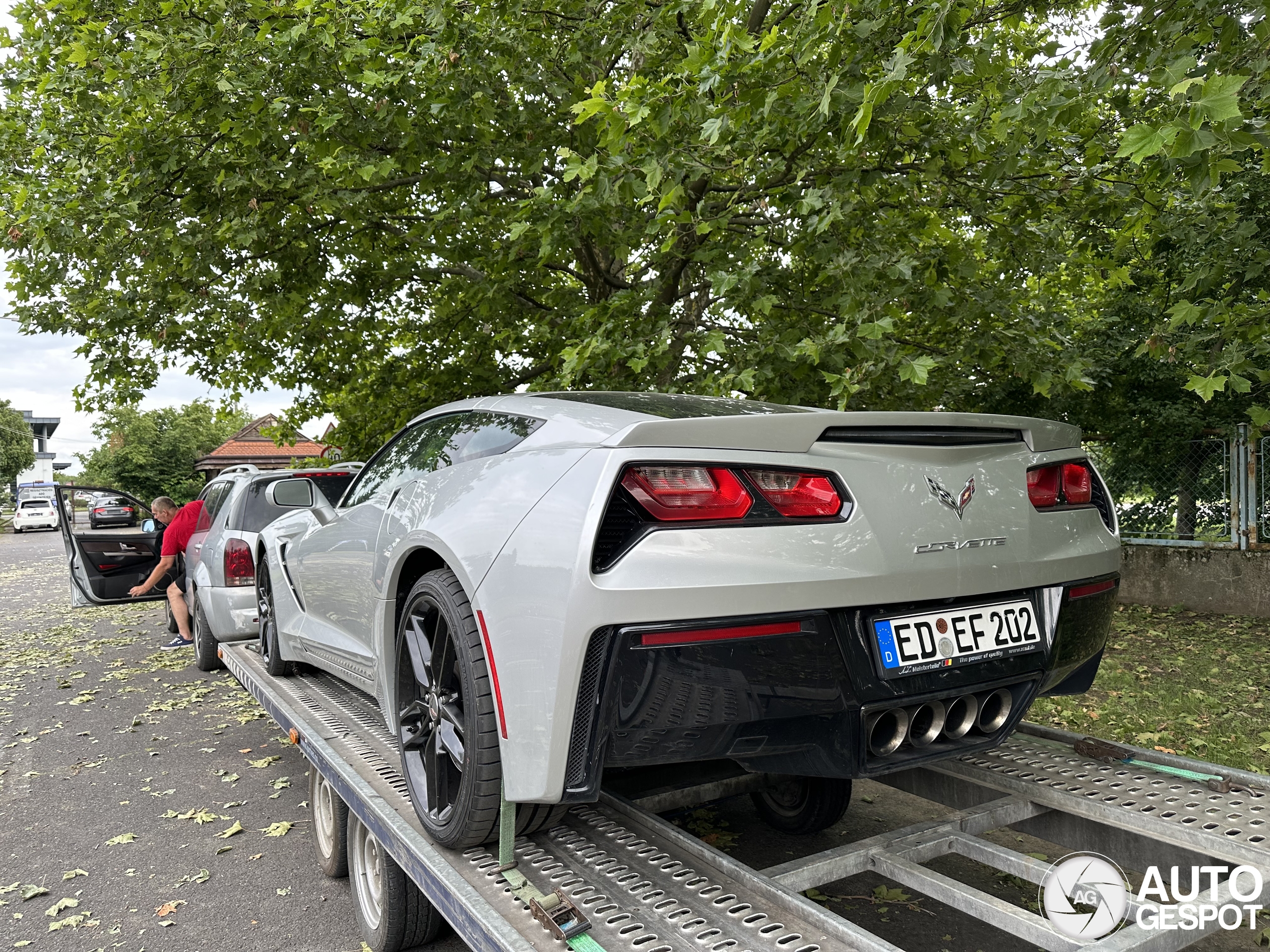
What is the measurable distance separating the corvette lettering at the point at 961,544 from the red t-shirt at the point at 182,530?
872cm

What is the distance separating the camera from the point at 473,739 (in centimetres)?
244

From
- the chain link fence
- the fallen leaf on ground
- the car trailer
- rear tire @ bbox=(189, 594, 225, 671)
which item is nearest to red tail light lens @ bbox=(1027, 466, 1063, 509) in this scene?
the car trailer

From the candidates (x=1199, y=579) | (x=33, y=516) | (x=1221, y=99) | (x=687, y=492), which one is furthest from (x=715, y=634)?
(x=33, y=516)

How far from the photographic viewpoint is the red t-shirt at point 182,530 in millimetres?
9406

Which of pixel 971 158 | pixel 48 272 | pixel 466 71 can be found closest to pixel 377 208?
pixel 466 71

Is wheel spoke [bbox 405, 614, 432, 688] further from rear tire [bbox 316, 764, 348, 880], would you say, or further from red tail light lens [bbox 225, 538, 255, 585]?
red tail light lens [bbox 225, 538, 255, 585]

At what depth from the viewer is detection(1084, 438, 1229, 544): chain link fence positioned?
32.3 feet

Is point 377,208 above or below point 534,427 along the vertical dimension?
above

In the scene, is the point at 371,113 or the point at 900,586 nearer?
the point at 900,586

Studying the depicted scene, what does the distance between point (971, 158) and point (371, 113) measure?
5190 millimetres

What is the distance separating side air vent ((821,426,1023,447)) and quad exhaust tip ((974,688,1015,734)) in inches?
27.9

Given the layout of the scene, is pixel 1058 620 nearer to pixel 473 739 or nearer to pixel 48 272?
pixel 473 739

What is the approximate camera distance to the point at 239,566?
7.17m

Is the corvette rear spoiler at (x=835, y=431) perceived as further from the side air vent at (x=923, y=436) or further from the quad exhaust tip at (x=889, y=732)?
the quad exhaust tip at (x=889, y=732)
